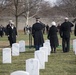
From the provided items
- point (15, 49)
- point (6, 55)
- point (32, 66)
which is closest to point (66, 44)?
point (15, 49)

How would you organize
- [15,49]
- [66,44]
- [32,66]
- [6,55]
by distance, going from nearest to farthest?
[32,66] < [6,55] < [15,49] < [66,44]

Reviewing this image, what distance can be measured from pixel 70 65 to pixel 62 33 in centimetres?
586

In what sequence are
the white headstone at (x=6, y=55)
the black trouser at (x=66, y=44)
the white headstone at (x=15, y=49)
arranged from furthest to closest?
the black trouser at (x=66, y=44) < the white headstone at (x=15, y=49) < the white headstone at (x=6, y=55)

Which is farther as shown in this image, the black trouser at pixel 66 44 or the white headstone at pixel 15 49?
the black trouser at pixel 66 44

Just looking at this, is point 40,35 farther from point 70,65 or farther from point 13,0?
point 13,0

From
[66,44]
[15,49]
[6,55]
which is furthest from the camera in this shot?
[66,44]

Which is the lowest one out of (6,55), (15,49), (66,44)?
(6,55)

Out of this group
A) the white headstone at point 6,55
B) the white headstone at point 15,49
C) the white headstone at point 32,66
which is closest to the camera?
the white headstone at point 32,66

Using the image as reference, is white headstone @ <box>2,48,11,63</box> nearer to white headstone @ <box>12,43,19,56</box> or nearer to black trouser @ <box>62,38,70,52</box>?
white headstone @ <box>12,43,19,56</box>

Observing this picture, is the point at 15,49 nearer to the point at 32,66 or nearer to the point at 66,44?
the point at 66,44

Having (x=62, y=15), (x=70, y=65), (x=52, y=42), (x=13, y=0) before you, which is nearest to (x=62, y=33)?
(x=52, y=42)

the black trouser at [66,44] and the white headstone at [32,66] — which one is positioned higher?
the black trouser at [66,44]

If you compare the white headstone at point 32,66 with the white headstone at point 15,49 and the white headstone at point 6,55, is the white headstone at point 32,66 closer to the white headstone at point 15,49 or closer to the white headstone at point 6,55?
the white headstone at point 6,55

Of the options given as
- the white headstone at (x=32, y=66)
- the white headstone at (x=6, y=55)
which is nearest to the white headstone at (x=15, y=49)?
the white headstone at (x=6, y=55)
